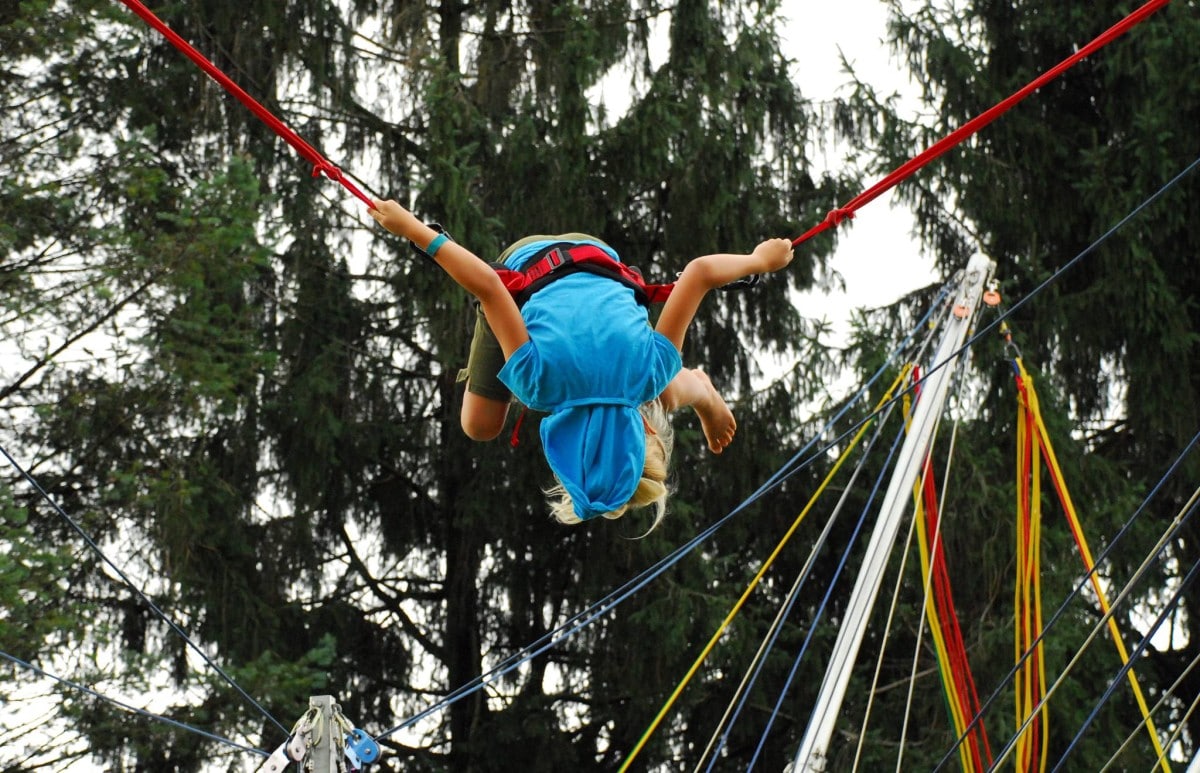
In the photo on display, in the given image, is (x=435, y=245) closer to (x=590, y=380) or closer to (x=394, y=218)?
(x=394, y=218)

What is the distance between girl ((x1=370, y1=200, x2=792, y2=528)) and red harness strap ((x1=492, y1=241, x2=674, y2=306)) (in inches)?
0.7

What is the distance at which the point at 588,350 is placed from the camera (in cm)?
334

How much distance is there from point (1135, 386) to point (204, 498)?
4859 mm

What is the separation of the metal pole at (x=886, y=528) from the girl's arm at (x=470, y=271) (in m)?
2.09

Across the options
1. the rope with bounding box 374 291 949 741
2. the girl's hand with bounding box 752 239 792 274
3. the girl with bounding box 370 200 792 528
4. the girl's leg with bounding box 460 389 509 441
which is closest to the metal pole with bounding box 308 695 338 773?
the rope with bounding box 374 291 949 741

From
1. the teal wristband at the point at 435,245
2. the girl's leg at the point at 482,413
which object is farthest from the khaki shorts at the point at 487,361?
the teal wristband at the point at 435,245

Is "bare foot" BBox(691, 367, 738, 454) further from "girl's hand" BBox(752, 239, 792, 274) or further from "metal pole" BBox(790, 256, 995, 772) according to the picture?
"metal pole" BBox(790, 256, 995, 772)

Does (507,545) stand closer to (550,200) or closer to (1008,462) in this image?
(550,200)

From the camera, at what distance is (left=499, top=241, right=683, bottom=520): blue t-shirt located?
335 cm

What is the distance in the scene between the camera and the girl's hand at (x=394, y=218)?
3246mm

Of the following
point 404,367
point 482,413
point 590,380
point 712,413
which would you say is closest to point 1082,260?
point 404,367

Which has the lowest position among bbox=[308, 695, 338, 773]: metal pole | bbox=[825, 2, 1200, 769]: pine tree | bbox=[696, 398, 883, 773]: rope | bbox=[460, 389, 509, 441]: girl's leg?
bbox=[308, 695, 338, 773]: metal pole

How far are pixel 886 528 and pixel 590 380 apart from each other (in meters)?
2.46

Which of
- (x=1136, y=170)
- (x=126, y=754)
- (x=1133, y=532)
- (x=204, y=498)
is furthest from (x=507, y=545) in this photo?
(x=1136, y=170)
